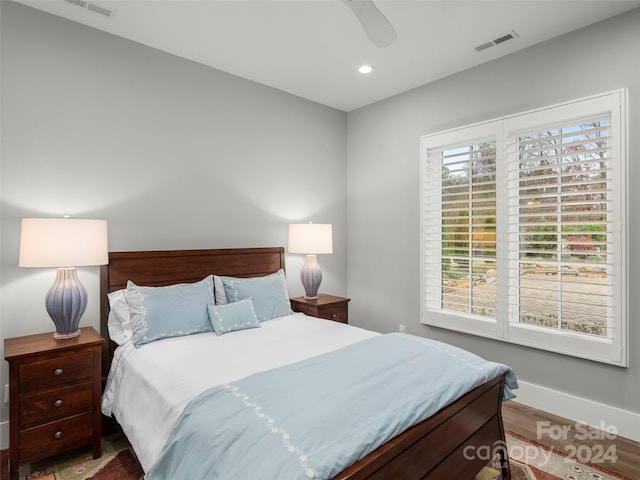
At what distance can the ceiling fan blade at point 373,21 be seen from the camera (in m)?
1.92

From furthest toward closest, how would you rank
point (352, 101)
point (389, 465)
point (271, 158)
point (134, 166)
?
1. point (352, 101)
2. point (271, 158)
3. point (134, 166)
4. point (389, 465)

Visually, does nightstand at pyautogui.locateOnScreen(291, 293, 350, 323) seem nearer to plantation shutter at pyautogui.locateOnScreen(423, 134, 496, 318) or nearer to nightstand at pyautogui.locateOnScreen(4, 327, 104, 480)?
plantation shutter at pyautogui.locateOnScreen(423, 134, 496, 318)

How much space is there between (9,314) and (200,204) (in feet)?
5.02

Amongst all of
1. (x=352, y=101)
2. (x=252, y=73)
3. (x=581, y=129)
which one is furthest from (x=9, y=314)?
(x=581, y=129)

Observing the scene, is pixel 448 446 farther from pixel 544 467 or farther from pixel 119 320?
pixel 119 320

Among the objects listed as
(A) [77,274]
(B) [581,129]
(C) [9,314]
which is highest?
(B) [581,129]

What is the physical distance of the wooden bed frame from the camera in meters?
1.39

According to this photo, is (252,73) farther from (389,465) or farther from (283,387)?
(389,465)

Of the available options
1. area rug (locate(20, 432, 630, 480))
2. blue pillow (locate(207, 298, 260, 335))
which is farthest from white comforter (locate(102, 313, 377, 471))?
area rug (locate(20, 432, 630, 480))

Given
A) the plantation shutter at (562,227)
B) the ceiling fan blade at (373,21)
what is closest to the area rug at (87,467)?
the ceiling fan blade at (373,21)

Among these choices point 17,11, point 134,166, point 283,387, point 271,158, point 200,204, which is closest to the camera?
point 283,387

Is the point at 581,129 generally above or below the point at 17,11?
below

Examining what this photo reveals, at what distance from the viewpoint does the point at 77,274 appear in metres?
2.57

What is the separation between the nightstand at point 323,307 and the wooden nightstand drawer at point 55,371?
1.81 meters
